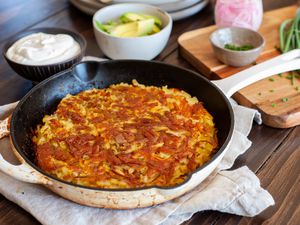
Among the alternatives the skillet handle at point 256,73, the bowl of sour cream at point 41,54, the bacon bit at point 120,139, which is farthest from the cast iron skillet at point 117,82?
the bacon bit at point 120,139

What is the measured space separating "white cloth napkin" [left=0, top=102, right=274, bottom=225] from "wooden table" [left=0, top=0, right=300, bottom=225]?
0.13 ft

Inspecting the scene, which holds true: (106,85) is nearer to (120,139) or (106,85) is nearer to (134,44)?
(134,44)

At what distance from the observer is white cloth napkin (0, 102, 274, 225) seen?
110 centimetres

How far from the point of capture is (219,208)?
3.67 feet

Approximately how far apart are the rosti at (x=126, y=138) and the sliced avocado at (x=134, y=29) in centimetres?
38

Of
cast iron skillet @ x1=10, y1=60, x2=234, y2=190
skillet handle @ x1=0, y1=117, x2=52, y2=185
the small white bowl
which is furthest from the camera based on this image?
the small white bowl

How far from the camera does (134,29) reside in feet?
6.06

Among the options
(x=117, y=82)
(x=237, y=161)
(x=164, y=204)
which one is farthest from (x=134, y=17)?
(x=164, y=204)

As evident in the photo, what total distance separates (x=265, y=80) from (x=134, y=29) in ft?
2.03

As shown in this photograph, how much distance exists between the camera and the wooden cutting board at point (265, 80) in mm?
1493

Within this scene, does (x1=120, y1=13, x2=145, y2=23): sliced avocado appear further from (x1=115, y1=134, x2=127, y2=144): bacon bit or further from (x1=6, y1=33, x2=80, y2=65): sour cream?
(x1=115, y1=134, x2=127, y2=144): bacon bit

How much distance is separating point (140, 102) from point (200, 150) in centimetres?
31

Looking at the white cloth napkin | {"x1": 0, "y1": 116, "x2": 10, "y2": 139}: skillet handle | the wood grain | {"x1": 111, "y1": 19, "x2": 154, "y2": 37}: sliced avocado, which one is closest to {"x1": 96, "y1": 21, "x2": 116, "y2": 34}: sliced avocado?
{"x1": 111, "y1": 19, "x2": 154, "y2": 37}: sliced avocado

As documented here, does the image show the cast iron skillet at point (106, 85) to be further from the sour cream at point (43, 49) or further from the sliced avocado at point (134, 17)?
the sliced avocado at point (134, 17)
